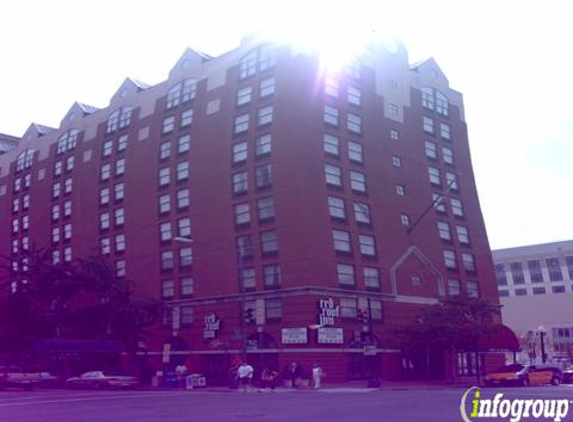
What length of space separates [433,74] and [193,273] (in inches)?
1338

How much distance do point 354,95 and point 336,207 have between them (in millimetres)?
11879

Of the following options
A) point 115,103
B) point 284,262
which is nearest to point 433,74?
point 284,262

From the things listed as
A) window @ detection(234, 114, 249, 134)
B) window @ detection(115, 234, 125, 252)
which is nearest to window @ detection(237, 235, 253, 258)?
window @ detection(234, 114, 249, 134)

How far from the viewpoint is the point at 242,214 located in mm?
57000

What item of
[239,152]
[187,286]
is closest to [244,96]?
[239,152]

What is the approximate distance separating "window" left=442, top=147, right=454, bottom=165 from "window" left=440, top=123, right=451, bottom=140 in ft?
4.46

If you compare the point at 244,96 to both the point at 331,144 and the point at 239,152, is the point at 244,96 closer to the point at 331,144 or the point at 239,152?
the point at 239,152

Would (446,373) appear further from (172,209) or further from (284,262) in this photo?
(172,209)

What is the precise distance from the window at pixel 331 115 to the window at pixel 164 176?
17.2 meters

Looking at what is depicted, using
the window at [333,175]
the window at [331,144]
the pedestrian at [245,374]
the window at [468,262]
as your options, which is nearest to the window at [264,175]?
the window at [333,175]

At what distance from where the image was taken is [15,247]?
79.6 metres

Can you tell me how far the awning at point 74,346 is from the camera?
2087 inches

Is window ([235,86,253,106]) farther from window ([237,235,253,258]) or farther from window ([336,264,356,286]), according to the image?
window ([336,264,356,286])

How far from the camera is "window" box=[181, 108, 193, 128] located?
210 ft
